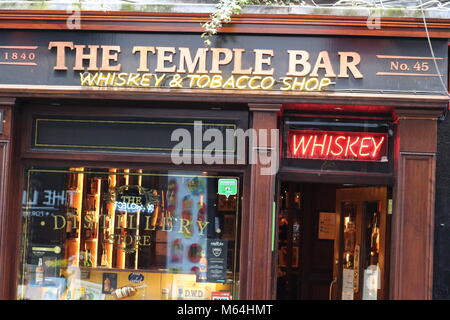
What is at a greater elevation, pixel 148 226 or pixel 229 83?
pixel 229 83

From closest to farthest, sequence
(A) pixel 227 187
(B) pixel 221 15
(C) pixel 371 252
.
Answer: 1. (B) pixel 221 15
2. (A) pixel 227 187
3. (C) pixel 371 252

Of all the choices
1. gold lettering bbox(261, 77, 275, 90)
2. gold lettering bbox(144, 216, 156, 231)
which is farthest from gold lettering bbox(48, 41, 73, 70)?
gold lettering bbox(261, 77, 275, 90)

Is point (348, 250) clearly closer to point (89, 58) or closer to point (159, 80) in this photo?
point (159, 80)

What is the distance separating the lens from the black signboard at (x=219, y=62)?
317 inches

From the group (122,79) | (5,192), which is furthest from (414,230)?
(5,192)

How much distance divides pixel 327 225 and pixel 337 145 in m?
3.90

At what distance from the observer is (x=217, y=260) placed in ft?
28.3

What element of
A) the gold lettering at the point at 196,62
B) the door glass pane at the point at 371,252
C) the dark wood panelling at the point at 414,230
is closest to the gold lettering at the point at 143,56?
the gold lettering at the point at 196,62

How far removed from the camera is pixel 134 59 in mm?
8336

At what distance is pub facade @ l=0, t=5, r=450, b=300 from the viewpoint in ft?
26.4

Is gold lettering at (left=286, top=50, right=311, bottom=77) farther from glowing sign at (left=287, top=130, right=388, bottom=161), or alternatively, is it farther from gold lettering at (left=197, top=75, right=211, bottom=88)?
gold lettering at (left=197, top=75, right=211, bottom=88)

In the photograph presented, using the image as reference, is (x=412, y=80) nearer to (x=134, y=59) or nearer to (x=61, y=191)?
(x=134, y=59)

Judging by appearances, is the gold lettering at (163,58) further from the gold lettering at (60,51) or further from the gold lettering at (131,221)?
the gold lettering at (131,221)

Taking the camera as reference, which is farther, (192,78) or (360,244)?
(360,244)
